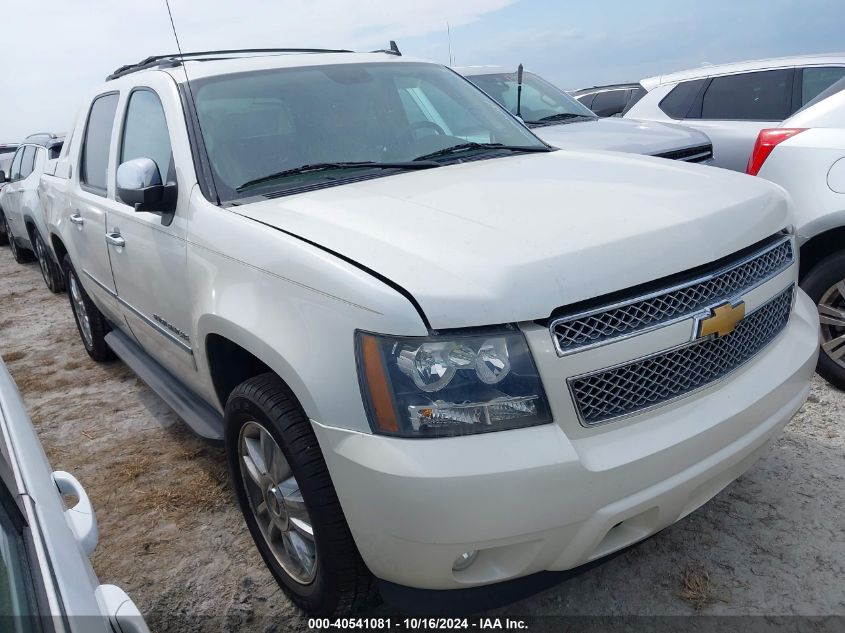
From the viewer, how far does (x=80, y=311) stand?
16.1 feet

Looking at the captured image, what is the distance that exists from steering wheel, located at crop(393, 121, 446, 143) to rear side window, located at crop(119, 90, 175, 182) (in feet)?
3.14

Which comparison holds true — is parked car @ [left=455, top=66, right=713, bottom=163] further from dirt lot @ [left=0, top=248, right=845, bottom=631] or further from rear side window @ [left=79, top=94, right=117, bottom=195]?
rear side window @ [left=79, top=94, right=117, bottom=195]

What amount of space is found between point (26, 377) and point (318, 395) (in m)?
4.04

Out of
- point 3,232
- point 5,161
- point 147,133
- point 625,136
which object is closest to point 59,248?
point 147,133

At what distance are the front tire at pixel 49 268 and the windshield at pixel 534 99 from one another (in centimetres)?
480

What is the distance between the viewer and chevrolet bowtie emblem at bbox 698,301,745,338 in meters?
1.85

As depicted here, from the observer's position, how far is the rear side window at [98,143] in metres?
3.68

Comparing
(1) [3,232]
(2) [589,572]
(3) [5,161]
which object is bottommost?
(1) [3,232]

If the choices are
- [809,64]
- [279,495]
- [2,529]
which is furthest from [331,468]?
[809,64]

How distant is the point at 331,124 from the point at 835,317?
2608mm

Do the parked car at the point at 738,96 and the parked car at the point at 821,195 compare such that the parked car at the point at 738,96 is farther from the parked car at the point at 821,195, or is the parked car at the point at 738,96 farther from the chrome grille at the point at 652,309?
the chrome grille at the point at 652,309

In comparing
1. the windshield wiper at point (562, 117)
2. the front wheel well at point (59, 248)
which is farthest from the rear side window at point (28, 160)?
the windshield wiper at point (562, 117)

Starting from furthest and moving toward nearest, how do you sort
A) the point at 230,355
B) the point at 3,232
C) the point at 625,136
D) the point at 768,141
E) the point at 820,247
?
the point at 3,232
the point at 625,136
the point at 768,141
the point at 820,247
the point at 230,355

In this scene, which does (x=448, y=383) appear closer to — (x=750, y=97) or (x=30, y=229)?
(x=750, y=97)
